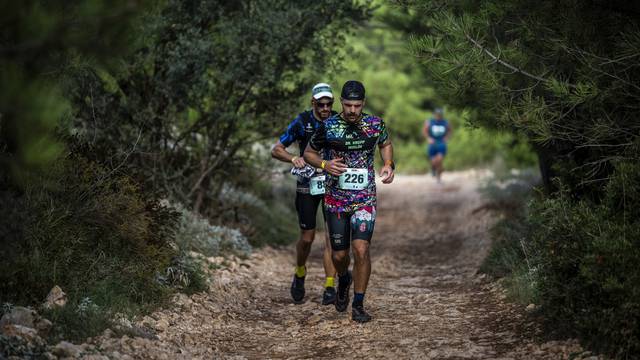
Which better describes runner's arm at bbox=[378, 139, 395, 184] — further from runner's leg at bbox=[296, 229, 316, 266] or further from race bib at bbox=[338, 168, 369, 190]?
runner's leg at bbox=[296, 229, 316, 266]

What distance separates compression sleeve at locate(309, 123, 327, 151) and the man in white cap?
1.34ft

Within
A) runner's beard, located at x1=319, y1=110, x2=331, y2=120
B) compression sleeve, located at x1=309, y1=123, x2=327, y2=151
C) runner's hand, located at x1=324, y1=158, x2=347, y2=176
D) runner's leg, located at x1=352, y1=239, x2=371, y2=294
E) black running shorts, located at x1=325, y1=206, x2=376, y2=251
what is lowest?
runner's leg, located at x1=352, y1=239, x2=371, y2=294

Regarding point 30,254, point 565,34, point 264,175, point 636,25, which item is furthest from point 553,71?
point 264,175

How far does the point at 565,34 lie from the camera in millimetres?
6836

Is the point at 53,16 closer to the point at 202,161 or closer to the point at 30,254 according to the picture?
the point at 30,254

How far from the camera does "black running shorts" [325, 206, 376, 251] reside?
7016mm

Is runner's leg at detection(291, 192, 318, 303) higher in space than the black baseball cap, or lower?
lower

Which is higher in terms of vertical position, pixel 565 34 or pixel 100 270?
pixel 565 34

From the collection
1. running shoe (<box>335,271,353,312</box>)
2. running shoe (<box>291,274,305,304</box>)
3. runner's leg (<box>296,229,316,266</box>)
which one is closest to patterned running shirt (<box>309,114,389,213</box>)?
running shoe (<box>335,271,353,312</box>)

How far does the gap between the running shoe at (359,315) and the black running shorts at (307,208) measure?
4.12 feet

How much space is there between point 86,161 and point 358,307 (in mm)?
2801

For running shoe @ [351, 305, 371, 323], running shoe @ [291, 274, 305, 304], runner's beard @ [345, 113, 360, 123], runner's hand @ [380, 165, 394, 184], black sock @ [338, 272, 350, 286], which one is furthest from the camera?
running shoe @ [291, 274, 305, 304]

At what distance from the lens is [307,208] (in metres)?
8.04

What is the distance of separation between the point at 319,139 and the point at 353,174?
0.50 metres
